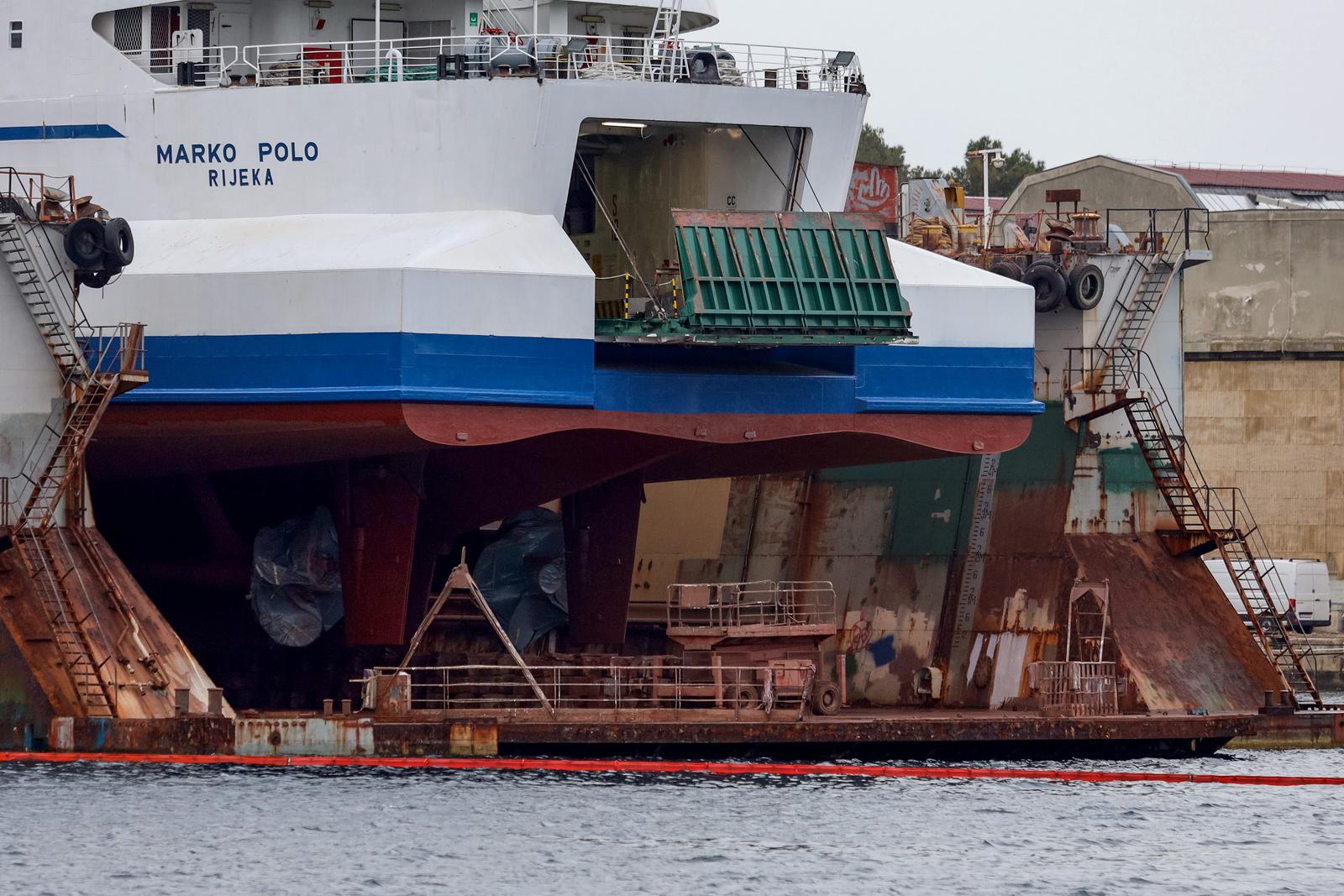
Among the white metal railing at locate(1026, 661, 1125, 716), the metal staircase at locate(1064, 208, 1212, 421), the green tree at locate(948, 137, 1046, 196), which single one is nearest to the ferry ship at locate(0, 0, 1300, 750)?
the white metal railing at locate(1026, 661, 1125, 716)

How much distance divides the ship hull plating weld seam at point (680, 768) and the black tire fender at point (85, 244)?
6161 mm

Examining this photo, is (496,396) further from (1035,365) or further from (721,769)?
(1035,365)

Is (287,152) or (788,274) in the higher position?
(287,152)

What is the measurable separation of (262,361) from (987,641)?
12.5 m

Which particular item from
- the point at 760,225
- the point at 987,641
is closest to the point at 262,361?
the point at 760,225

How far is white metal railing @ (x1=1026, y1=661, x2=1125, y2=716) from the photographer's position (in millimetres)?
38375

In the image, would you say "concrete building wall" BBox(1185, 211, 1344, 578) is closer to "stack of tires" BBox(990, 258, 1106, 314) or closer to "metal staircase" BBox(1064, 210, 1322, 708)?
"metal staircase" BBox(1064, 210, 1322, 708)

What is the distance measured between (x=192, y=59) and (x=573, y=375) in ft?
24.4

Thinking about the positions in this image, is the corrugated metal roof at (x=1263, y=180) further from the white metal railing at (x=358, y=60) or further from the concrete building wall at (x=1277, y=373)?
the white metal railing at (x=358, y=60)

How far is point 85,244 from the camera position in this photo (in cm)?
3472

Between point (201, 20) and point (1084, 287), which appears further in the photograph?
point (1084, 287)

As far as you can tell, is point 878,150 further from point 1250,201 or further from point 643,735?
point 643,735

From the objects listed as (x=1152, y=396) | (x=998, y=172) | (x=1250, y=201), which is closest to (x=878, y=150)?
(x=998, y=172)

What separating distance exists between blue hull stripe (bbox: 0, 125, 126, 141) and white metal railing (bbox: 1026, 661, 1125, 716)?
14836 mm
